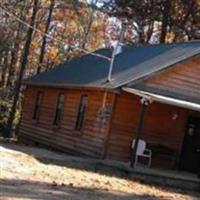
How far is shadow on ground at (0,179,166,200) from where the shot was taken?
12359 mm

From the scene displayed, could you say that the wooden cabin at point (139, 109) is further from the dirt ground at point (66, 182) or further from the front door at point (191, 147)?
the dirt ground at point (66, 182)

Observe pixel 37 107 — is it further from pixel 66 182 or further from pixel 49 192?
pixel 49 192

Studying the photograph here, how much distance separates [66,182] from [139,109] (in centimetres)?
839

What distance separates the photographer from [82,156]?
2370cm

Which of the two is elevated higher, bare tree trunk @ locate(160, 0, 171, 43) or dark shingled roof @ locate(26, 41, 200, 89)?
bare tree trunk @ locate(160, 0, 171, 43)

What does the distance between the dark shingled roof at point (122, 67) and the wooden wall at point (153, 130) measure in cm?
104

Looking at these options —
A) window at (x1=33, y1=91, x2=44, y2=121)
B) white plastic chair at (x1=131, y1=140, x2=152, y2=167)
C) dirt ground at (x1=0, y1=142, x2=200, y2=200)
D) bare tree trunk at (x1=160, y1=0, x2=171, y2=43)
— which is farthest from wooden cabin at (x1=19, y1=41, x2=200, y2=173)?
bare tree trunk at (x1=160, y1=0, x2=171, y2=43)

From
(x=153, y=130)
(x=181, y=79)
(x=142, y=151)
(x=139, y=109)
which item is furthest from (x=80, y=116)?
(x=181, y=79)

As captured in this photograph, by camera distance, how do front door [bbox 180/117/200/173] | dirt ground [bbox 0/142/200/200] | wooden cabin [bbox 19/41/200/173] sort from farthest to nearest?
front door [bbox 180/117/200/173] → wooden cabin [bbox 19/41/200/173] → dirt ground [bbox 0/142/200/200]

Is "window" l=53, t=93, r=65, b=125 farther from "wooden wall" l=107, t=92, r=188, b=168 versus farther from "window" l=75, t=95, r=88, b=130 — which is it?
"wooden wall" l=107, t=92, r=188, b=168

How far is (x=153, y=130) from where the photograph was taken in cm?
2339

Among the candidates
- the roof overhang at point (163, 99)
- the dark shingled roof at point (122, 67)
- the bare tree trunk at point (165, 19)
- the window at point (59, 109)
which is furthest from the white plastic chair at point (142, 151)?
the bare tree trunk at point (165, 19)

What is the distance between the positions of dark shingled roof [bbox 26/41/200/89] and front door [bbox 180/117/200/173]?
260cm

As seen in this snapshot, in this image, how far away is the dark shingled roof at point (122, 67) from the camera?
22719mm
